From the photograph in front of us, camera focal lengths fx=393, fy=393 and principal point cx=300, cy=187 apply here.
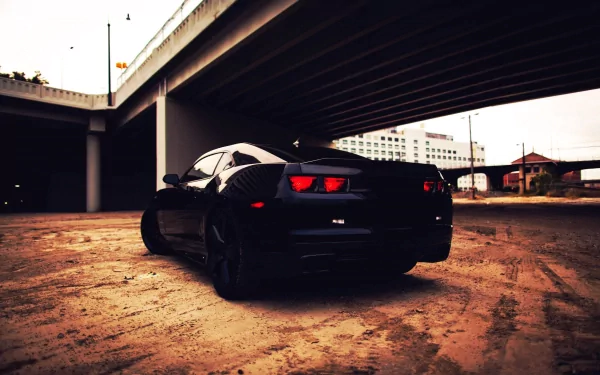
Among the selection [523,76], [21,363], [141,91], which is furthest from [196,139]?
[21,363]

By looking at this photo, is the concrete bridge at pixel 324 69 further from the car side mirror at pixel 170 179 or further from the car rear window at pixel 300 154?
the car rear window at pixel 300 154

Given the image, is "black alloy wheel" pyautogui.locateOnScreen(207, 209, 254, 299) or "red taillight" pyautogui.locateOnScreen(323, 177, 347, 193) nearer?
"red taillight" pyautogui.locateOnScreen(323, 177, 347, 193)

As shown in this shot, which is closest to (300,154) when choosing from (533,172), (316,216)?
(316,216)

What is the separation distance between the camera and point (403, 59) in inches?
647

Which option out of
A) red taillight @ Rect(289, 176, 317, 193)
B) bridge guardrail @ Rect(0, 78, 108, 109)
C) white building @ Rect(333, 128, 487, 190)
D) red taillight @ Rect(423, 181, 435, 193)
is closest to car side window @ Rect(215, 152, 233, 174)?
red taillight @ Rect(289, 176, 317, 193)

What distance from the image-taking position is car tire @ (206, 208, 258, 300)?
316cm

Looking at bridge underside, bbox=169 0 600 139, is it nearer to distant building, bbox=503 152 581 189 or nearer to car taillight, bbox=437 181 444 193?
car taillight, bbox=437 181 444 193

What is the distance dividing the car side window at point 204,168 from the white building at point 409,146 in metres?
130

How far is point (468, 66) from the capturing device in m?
17.9

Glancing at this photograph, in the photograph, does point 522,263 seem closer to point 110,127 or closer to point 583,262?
point 583,262

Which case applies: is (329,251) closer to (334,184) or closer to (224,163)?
(334,184)

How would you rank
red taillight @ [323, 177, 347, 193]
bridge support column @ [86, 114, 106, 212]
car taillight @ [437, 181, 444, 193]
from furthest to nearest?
bridge support column @ [86, 114, 106, 212], car taillight @ [437, 181, 444, 193], red taillight @ [323, 177, 347, 193]

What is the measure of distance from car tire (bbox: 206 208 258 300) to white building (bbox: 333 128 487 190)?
432 feet

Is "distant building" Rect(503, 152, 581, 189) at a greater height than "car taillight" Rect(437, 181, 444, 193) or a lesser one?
greater
